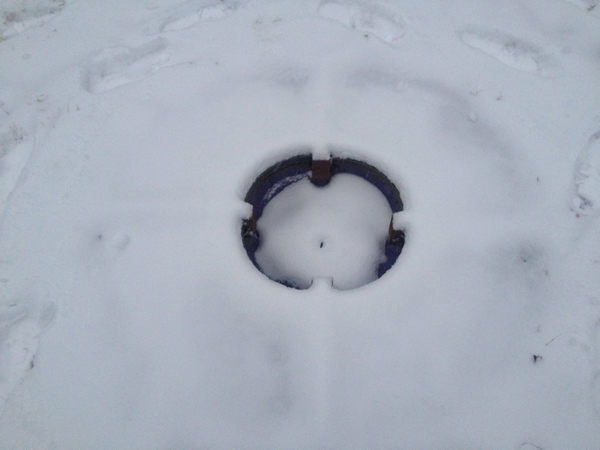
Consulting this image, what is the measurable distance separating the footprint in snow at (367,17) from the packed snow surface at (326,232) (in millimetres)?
2242

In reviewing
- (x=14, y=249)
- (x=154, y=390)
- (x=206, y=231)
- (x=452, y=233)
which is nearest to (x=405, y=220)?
(x=452, y=233)

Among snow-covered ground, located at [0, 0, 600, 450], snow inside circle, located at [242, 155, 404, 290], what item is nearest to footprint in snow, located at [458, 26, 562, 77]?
snow-covered ground, located at [0, 0, 600, 450]

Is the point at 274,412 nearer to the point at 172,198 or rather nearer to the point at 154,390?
the point at 154,390

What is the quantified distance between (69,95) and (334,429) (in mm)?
4942

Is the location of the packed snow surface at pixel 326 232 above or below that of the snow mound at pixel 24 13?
below

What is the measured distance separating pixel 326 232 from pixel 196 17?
3.74m

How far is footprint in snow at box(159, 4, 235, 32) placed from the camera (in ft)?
20.9

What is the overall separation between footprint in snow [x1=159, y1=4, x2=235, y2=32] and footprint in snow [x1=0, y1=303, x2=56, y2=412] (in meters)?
4.17

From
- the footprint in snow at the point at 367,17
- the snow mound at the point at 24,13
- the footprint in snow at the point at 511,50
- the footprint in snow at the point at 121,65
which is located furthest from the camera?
the snow mound at the point at 24,13

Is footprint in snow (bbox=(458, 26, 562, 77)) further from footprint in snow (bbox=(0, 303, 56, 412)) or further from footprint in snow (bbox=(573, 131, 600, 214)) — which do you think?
footprint in snow (bbox=(0, 303, 56, 412))

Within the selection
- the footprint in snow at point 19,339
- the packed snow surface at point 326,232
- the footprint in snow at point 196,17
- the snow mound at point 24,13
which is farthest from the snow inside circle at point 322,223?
the snow mound at point 24,13

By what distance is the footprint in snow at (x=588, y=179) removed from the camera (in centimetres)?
464

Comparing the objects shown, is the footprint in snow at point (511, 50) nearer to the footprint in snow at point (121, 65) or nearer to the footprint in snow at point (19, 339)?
the footprint in snow at point (121, 65)

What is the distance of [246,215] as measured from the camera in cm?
470
